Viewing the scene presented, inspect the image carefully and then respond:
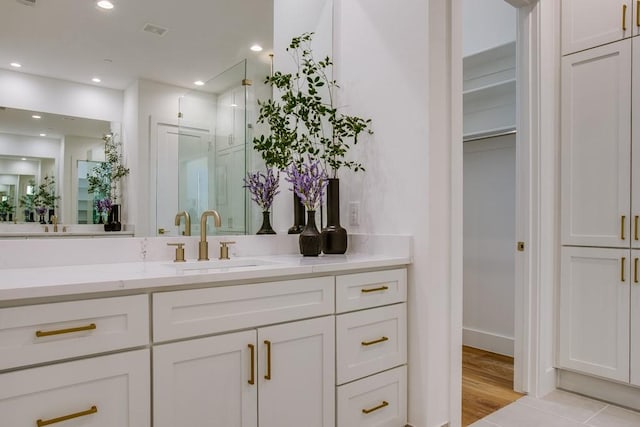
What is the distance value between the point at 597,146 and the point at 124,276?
257 cm

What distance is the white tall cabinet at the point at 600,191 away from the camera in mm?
2328

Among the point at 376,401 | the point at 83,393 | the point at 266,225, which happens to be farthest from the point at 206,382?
the point at 266,225

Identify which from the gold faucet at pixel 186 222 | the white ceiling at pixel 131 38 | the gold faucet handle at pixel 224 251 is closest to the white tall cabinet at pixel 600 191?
the white ceiling at pixel 131 38

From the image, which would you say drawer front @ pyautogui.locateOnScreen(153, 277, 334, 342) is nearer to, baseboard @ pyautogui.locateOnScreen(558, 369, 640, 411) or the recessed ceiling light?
the recessed ceiling light

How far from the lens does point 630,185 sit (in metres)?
2.33

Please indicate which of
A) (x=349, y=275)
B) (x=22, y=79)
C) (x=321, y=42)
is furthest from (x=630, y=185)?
(x=22, y=79)

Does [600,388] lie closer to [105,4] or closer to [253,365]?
[253,365]

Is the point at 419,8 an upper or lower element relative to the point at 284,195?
upper

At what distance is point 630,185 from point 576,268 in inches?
21.6

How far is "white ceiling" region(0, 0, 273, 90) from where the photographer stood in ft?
5.26

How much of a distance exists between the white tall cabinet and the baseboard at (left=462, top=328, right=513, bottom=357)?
63 cm

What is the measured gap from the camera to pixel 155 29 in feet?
6.15

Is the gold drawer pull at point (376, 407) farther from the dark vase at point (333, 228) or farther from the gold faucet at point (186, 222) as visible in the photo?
the gold faucet at point (186, 222)

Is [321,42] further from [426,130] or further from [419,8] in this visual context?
[426,130]
